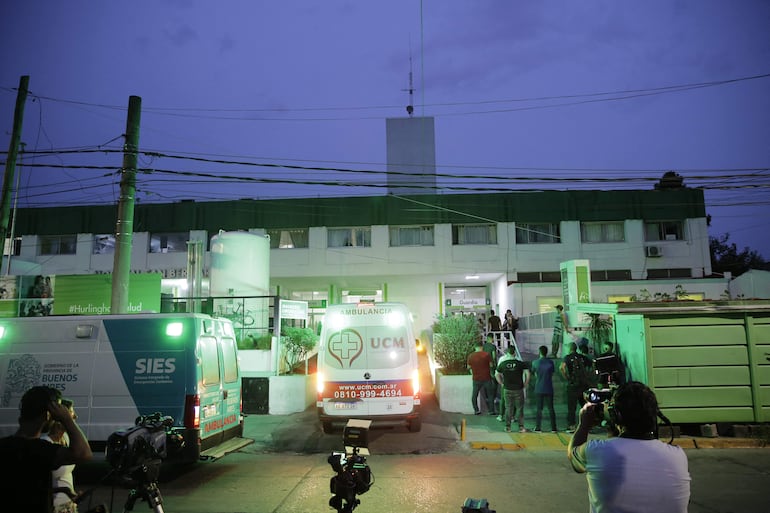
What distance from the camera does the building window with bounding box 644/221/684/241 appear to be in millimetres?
31094

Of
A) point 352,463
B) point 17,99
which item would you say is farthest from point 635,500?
point 17,99

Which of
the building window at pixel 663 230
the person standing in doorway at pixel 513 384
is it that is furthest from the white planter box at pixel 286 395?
the building window at pixel 663 230

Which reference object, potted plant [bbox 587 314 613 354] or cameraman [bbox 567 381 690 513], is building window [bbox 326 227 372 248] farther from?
cameraman [bbox 567 381 690 513]

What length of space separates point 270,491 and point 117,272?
6.74 metres

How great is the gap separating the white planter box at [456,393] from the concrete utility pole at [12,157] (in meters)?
11.3

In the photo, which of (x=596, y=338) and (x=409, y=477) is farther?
(x=596, y=338)

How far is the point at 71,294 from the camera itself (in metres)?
17.8

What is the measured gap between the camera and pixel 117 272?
11.4 m

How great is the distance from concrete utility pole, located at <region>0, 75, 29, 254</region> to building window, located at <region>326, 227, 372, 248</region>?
62.6 ft

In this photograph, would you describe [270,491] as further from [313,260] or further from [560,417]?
[313,260]

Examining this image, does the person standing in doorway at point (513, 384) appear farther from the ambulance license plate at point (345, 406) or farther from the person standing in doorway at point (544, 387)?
the ambulance license plate at point (345, 406)

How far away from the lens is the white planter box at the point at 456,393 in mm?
13227

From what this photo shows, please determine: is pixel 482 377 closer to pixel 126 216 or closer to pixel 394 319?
pixel 394 319

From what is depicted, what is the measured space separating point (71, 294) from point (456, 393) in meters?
13.3
